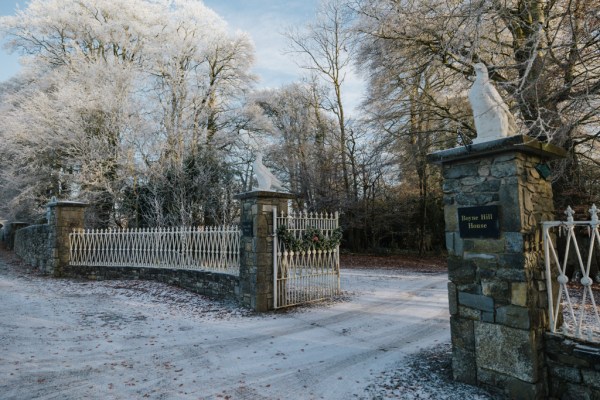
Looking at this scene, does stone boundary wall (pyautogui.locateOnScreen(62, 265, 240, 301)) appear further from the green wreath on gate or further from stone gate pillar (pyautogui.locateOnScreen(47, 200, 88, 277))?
the green wreath on gate

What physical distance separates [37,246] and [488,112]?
42.8 feet

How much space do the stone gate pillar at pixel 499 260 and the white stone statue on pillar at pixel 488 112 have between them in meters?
0.13

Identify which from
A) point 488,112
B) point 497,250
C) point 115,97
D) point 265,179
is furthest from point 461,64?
point 115,97

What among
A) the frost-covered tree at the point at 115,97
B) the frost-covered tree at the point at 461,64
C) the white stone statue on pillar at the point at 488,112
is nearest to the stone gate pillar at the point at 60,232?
the frost-covered tree at the point at 115,97

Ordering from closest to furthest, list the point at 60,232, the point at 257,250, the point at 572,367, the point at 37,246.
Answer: the point at 572,367, the point at 257,250, the point at 60,232, the point at 37,246

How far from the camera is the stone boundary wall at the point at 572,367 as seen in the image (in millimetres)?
2697

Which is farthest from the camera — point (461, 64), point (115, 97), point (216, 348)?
point (115, 97)

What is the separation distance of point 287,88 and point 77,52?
32.4 feet

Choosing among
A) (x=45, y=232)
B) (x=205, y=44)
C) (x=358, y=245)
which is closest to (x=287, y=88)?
(x=205, y=44)

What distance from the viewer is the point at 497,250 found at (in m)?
3.14

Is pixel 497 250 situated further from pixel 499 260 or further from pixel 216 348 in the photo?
pixel 216 348

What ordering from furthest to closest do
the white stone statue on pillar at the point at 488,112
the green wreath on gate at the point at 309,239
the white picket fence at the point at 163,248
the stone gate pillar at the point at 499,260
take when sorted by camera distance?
1. the white picket fence at the point at 163,248
2. the green wreath on gate at the point at 309,239
3. the white stone statue on pillar at the point at 488,112
4. the stone gate pillar at the point at 499,260

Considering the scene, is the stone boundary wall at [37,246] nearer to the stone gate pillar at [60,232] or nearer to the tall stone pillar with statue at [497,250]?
the stone gate pillar at [60,232]

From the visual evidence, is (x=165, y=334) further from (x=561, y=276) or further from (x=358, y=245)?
(x=358, y=245)
